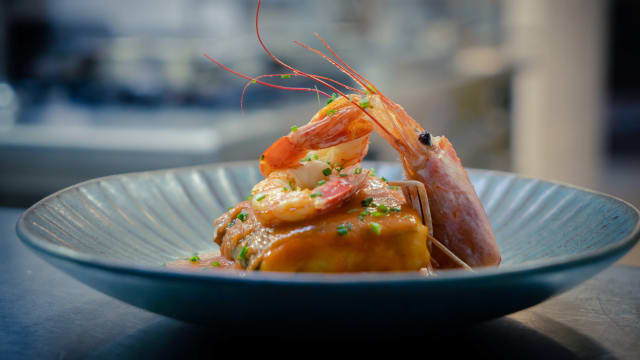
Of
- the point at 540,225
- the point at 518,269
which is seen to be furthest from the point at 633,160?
the point at 518,269

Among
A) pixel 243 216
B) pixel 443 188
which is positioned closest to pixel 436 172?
pixel 443 188

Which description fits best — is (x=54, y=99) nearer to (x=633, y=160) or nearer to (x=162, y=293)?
(x=162, y=293)

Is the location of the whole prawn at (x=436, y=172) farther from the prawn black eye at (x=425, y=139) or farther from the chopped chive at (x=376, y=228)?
the chopped chive at (x=376, y=228)

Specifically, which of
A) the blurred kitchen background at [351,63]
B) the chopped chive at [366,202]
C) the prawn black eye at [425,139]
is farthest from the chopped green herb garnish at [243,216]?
the blurred kitchen background at [351,63]

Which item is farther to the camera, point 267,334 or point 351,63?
point 351,63

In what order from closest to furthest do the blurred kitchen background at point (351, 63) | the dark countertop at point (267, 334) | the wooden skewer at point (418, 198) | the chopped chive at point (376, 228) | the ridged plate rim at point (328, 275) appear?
the ridged plate rim at point (328, 275) < the dark countertop at point (267, 334) < the chopped chive at point (376, 228) < the wooden skewer at point (418, 198) < the blurred kitchen background at point (351, 63)

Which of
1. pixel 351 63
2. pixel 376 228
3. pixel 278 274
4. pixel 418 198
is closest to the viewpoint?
pixel 278 274

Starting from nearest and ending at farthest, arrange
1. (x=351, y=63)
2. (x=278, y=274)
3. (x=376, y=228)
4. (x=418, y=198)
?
(x=278, y=274)
(x=376, y=228)
(x=418, y=198)
(x=351, y=63)

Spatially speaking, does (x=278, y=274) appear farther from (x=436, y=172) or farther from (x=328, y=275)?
(x=436, y=172)
